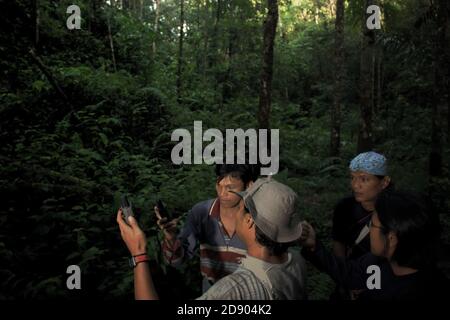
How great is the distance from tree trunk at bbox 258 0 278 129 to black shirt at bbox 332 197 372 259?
297 inches

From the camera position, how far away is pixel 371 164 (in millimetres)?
3490

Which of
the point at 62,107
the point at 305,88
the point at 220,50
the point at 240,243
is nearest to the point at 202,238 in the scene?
the point at 240,243

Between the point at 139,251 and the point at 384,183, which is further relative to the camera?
the point at 384,183

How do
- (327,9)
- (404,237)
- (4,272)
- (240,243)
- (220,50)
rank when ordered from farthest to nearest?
1. (327,9)
2. (220,50)
3. (4,272)
4. (240,243)
5. (404,237)

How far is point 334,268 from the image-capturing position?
279cm

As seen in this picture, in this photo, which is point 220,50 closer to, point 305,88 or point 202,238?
point 305,88

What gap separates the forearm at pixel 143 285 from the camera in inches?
89.5

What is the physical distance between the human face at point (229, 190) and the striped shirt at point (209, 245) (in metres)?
0.10

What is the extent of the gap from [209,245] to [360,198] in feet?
4.78

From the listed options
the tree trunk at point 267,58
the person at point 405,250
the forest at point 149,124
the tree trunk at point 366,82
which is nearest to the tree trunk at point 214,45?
the forest at point 149,124

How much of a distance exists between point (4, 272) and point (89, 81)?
8.30 metres

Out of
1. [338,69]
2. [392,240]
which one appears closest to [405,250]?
[392,240]

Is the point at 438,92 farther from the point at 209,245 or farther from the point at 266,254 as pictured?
the point at 266,254

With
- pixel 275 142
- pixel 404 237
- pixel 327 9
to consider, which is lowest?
pixel 404 237
